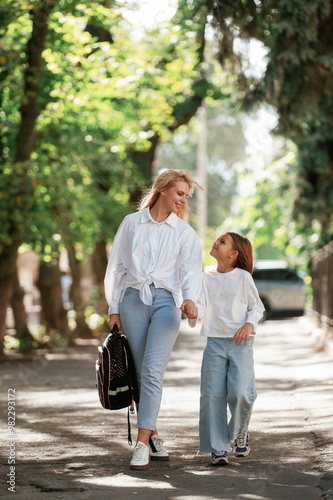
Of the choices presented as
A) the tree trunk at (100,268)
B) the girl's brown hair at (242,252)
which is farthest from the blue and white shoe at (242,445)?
the tree trunk at (100,268)

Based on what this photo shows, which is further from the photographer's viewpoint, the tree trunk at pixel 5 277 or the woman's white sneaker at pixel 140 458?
the tree trunk at pixel 5 277

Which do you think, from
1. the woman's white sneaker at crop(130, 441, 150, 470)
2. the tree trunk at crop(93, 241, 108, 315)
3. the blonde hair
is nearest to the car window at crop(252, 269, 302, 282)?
the tree trunk at crop(93, 241, 108, 315)

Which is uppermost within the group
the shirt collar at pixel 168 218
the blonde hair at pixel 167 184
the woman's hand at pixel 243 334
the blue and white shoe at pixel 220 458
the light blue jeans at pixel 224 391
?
the blonde hair at pixel 167 184

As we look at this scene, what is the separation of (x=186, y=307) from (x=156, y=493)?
4.09 ft

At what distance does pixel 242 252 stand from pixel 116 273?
865 mm

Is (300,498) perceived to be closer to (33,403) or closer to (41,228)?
(33,403)

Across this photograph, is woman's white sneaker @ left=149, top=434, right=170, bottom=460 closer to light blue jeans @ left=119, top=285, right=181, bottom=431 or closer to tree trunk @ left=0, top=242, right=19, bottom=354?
light blue jeans @ left=119, top=285, right=181, bottom=431

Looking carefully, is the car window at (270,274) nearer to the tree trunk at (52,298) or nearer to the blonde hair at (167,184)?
the tree trunk at (52,298)

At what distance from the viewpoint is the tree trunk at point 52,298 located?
72.1 ft

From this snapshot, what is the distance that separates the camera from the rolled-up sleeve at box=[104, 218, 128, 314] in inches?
241

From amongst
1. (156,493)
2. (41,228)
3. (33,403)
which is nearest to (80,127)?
(41,228)

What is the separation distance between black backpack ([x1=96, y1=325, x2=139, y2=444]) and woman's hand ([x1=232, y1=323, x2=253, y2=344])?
2.36 feet

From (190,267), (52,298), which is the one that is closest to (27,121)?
(52,298)

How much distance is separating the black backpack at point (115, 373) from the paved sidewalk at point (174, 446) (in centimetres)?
43
